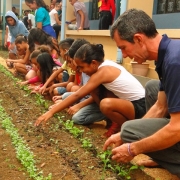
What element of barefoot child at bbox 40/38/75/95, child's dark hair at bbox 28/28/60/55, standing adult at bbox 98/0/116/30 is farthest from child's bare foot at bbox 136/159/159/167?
standing adult at bbox 98/0/116/30

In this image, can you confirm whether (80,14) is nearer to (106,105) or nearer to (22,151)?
(106,105)

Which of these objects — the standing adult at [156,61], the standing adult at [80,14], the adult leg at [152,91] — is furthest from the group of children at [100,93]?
the standing adult at [80,14]

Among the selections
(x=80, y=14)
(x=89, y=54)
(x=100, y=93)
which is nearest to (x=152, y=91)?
(x=89, y=54)

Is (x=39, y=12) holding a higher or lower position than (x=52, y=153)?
higher

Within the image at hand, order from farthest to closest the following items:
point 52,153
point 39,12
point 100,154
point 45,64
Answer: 1. point 39,12
2. point 45,64
3. point 52,153
4. point 100,154

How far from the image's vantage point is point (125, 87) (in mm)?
4062

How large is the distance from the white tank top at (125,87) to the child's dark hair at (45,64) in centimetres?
229

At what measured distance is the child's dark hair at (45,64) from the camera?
6188 mm

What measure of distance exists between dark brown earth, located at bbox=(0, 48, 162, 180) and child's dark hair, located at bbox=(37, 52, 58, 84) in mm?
1207

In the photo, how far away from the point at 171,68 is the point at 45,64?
4.23m

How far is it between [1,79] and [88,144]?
4.67 m

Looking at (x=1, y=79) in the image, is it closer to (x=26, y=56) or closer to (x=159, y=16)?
(x=26, y=56)

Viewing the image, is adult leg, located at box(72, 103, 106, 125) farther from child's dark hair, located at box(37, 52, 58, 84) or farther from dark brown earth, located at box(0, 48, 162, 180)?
child's dark hair, located at box(37, 52, 58, 84)

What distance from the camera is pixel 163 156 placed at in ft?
9.08
